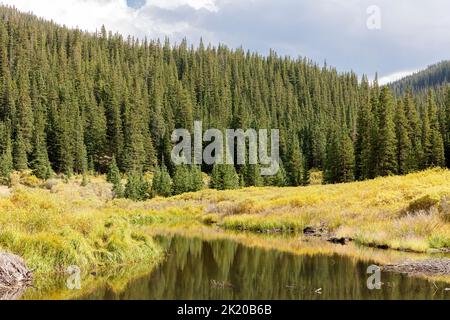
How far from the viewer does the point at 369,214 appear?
1151 inches

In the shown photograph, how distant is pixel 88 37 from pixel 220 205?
452ft

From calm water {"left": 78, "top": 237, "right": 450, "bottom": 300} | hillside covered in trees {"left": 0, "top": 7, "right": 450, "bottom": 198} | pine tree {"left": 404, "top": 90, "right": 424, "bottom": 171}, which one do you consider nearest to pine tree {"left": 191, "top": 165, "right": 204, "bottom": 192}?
hillside covered in trees {"left": 0, "top": 7, "right": 450, "bottom": 198}

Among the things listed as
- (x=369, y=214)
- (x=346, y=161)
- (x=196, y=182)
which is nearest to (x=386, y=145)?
(x=346, y=161)

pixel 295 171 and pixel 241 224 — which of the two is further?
pixel 295 171

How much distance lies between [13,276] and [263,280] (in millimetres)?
7650

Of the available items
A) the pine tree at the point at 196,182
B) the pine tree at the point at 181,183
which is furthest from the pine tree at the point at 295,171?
the pine tree at the point at 181,183

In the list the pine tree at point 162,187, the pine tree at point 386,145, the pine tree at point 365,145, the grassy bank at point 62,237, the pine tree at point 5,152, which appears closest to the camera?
the grassy bank at point 62,237

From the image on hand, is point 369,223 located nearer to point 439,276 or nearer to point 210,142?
point 439,276

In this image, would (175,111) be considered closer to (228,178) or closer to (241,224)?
(228,178)

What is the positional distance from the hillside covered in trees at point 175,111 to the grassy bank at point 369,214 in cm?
2826

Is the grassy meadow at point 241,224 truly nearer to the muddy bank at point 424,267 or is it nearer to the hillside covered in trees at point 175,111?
the muddy bank at point 424,267

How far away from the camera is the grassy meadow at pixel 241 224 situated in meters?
17.0

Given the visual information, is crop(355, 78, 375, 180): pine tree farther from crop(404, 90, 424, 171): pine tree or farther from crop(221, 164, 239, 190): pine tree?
crop(221, 164, 239, 190): pine tree

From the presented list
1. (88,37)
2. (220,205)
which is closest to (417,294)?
(220,205)
